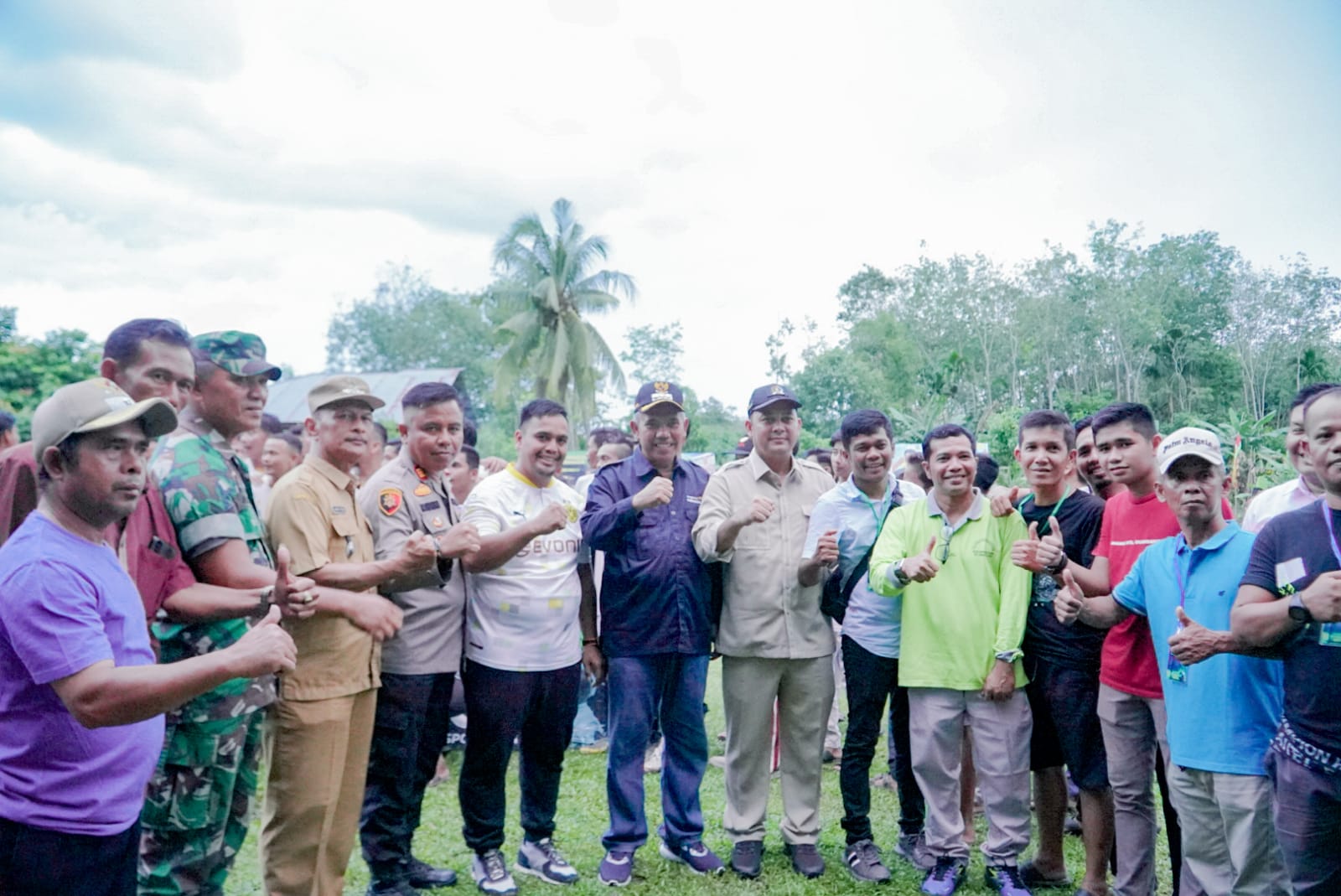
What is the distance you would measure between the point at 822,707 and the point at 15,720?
11.6 feet

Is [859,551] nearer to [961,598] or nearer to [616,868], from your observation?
[961,598]

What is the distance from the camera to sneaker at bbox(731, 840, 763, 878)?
178 inches

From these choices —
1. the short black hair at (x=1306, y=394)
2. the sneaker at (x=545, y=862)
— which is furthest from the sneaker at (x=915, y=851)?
the short black hair at (x=1306, y=394)

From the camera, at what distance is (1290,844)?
2.82 metres

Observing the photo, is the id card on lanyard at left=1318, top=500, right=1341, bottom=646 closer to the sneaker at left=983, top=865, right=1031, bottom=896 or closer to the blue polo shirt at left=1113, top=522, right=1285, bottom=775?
the blue polo shirt at left=1113, top=522, right=1285, bottom=775

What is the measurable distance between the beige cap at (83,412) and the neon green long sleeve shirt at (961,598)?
10.4 feet

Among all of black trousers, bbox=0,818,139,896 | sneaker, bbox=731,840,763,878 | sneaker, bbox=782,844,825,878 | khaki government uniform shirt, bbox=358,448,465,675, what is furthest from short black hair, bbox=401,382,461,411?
sneaker, bbox=782,844,825,878

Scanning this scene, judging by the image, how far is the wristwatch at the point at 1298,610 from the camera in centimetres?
272

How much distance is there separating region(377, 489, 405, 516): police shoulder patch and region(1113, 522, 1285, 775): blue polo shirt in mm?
3296

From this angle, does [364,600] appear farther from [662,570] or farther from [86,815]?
[662,570]

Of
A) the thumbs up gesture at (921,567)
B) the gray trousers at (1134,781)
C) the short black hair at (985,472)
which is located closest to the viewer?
the gray trousers at (1134,781)

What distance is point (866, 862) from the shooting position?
4.47 metres

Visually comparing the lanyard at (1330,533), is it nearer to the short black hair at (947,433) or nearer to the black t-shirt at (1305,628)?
the black t-shirt at (1305,628)

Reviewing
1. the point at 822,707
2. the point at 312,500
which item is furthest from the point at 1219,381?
the point at 312,500
